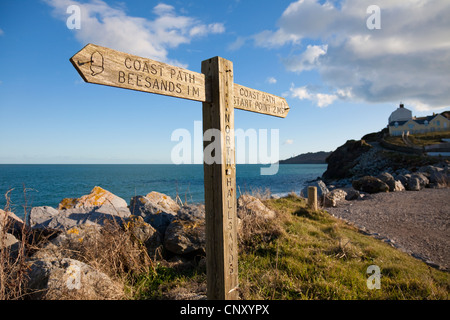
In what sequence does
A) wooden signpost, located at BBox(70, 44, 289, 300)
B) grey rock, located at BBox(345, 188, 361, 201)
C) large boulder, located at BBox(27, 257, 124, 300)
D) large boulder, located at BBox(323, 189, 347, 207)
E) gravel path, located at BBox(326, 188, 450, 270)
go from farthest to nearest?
grey rock, located at BBox(345, 188, 361, 201) → large boulder, located at BBox(323, 189, 347, 207) → gravel path, located at BBox(326, 188, 450, 270) → large boulder, located at BBox(27, 257, 124, 300) → wooden signpost, located at BBox(70, 44, 289, 300)

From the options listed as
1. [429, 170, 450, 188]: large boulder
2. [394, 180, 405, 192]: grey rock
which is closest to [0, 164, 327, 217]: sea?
[394, 180, 405, 192]: grey rock

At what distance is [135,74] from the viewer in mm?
2307

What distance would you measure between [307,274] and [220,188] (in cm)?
241

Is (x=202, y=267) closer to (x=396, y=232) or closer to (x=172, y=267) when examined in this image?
(x=172, y=267)

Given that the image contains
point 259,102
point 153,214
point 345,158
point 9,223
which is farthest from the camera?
point 345,158

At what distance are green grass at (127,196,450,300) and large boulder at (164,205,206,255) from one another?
1.16 ft

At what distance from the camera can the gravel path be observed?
260 inches

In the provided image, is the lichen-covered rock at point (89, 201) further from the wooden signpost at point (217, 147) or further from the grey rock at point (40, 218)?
the wooden signpost at point (217, 147)

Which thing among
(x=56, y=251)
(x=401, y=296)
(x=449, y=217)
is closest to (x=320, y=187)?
(x=449, y=217)

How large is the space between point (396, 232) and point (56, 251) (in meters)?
9.01

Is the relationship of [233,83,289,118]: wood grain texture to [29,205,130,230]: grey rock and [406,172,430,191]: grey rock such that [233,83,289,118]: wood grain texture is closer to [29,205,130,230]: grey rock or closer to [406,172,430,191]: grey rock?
[29,205,130,230]: grey rock

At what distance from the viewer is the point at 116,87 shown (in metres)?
2.18

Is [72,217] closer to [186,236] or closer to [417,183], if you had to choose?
[186,236]

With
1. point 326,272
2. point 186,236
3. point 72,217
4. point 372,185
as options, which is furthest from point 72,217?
point 372,185
